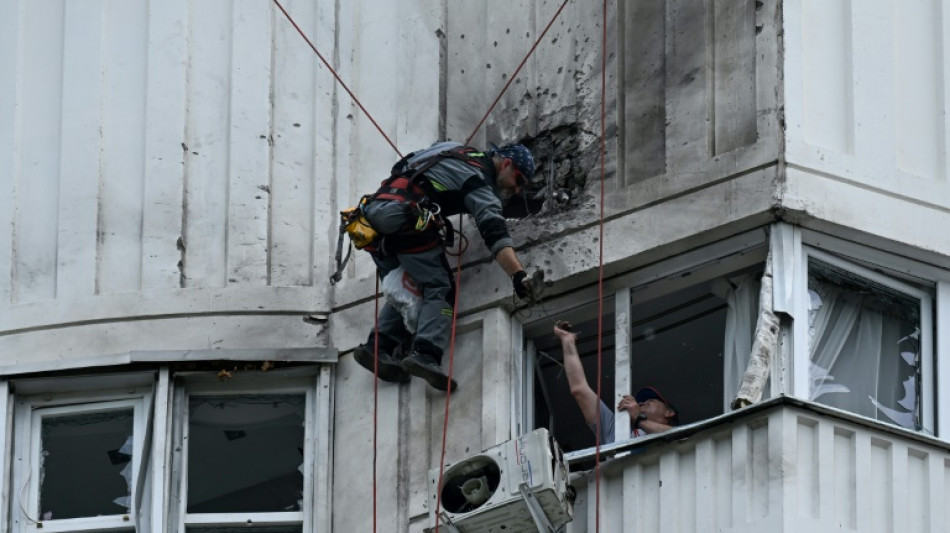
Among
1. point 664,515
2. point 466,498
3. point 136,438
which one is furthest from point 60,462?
point 664,515

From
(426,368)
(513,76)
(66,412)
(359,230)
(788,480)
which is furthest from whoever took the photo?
(66,412)

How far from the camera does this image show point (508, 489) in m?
16.0

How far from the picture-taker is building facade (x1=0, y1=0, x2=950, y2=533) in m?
16.3

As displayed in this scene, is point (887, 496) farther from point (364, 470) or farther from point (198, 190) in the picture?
point (198, 190)

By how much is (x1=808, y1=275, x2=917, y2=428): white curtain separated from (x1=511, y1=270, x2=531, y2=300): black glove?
5.26 ft

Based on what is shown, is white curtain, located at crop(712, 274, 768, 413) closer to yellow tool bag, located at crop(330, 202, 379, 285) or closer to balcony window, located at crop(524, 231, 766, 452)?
balcony window, located at crop(524, 231, 766, 452)

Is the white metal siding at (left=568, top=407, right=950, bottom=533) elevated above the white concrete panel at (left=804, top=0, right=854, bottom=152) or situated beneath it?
situated beneath

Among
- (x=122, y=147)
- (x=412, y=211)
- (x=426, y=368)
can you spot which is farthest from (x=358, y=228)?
(x=122, y=147)

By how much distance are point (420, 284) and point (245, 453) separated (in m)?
1.61

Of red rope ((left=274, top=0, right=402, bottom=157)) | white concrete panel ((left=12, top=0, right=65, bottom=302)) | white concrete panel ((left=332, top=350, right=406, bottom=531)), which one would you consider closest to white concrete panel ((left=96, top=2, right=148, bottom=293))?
white concrete panel ((left=12, top=0, right=65, bottom=302))

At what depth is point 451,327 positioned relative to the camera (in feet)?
56.8

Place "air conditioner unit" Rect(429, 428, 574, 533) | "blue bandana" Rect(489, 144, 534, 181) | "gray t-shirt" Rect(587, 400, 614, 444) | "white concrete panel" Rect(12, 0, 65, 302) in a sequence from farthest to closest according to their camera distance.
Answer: "white concrete panel" Rect(12, 0, 65, 302), "blue bandana" Rect(489, 144, 534, 181), "gray t-shirt" Rect(587, 400, 614, 444), "air conditioner unit" Rect(429, 428, 574, 533)

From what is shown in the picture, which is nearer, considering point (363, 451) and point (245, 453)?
point (363, 451)

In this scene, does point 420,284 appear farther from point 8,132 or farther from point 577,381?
point 8,132
